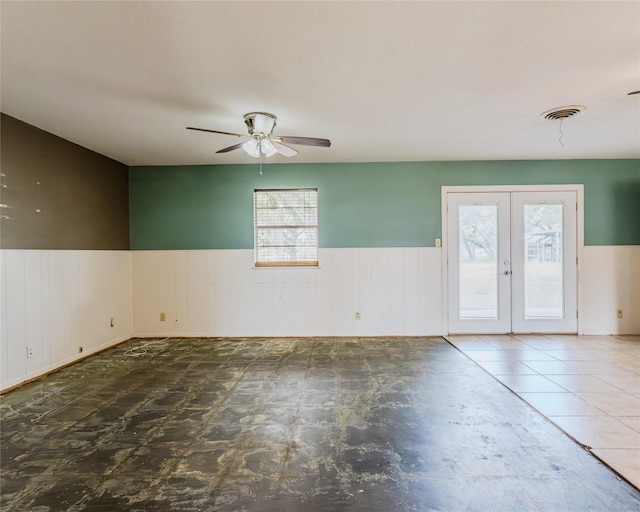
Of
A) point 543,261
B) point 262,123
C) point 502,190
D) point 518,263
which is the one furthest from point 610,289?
point 262,123

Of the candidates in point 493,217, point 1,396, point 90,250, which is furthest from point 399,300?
point 1,396

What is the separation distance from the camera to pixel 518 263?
4.84 metres

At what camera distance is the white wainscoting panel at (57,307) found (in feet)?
10.3

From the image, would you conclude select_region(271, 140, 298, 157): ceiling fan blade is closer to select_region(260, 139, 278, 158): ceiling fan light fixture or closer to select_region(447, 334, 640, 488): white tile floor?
select_region(260, 139, 278, 158): ceiling fan light fixture

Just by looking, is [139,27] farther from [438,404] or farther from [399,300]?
[399,300]

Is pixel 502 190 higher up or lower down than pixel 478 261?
higher up

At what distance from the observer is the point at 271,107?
2.96m

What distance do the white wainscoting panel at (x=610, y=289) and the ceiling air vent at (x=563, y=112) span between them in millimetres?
2585

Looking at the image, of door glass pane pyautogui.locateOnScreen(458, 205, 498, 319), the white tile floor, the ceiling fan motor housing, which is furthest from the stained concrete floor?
the ceiling fan motor housing

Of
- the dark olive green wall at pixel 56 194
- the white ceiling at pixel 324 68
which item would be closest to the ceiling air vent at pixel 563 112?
the white ceiling at pixel 324 68

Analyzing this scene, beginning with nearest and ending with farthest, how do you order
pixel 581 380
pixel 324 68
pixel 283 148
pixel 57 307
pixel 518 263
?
pixel 324 68
pixel 581 380
pixel 283 148
pixel 57 307
pixel 518 263

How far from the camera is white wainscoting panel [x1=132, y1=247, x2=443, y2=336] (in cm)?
495

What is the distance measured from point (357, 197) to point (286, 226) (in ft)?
3.73

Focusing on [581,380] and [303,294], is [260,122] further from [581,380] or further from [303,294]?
[581,380]
